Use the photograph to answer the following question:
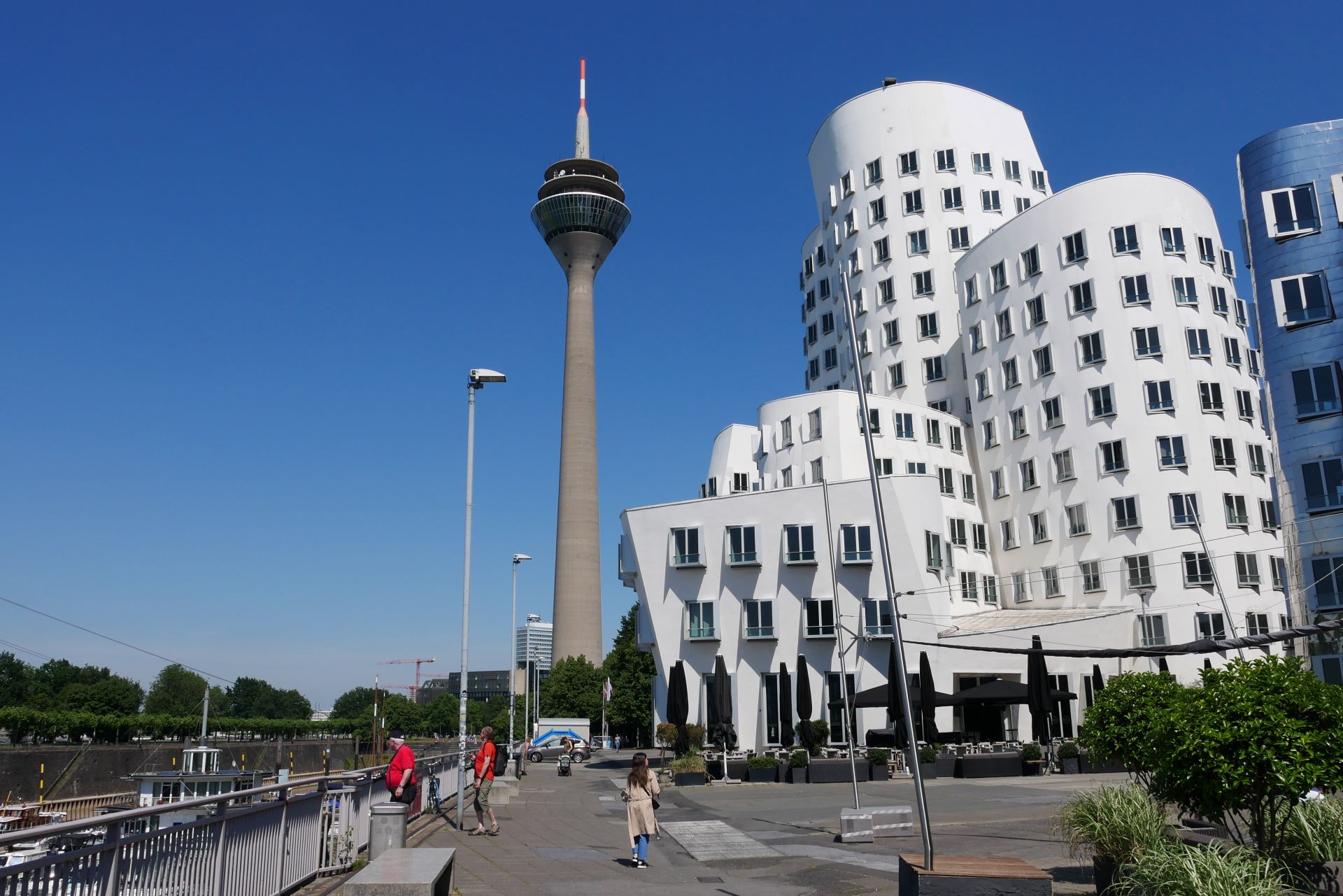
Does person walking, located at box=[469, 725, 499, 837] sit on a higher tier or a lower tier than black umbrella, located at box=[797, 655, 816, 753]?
lower

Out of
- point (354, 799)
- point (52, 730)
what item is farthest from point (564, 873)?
point (52, 730)

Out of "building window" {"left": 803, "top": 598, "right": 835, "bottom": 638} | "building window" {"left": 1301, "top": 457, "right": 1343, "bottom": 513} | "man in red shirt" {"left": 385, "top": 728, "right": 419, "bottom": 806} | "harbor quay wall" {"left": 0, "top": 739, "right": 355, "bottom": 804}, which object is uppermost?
"building window" {"left": 1301, "top": 457, "right": 1343, "bottom": 513}

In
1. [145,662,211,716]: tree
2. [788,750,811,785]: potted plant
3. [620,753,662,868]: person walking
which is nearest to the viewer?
[620,753,662,868]: person walking

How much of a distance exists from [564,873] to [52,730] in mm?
76500

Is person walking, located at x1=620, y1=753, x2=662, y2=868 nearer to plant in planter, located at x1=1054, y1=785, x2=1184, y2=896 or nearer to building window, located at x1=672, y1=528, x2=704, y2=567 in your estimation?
plant in planter, located at x1=1054, y1=785, x2=1184, y2=896

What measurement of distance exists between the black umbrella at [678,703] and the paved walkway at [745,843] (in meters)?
9.78

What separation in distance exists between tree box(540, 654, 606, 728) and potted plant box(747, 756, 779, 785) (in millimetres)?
63111

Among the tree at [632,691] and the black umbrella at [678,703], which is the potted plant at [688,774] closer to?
the black umbrella at [678,703]

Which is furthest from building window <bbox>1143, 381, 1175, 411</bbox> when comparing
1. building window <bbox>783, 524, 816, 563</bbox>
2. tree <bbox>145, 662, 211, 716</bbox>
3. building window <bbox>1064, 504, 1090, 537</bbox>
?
tree <bbox>145, 662, 211, 716</bbox>

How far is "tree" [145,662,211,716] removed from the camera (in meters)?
149

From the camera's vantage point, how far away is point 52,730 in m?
76.9

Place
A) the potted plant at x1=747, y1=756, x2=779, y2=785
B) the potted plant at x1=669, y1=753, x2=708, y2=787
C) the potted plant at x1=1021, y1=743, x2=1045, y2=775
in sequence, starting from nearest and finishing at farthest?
the potted plant at x1=1021, y1=743, x2=1045, y2=775, the potted plant at x1=669, y1=753, x2=708, y2=787, the potted plant at x1=747, y1=756, x2=779, y2=785

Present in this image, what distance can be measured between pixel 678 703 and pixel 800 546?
1288cm

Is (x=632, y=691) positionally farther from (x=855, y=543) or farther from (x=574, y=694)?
(x=855, y=543)
